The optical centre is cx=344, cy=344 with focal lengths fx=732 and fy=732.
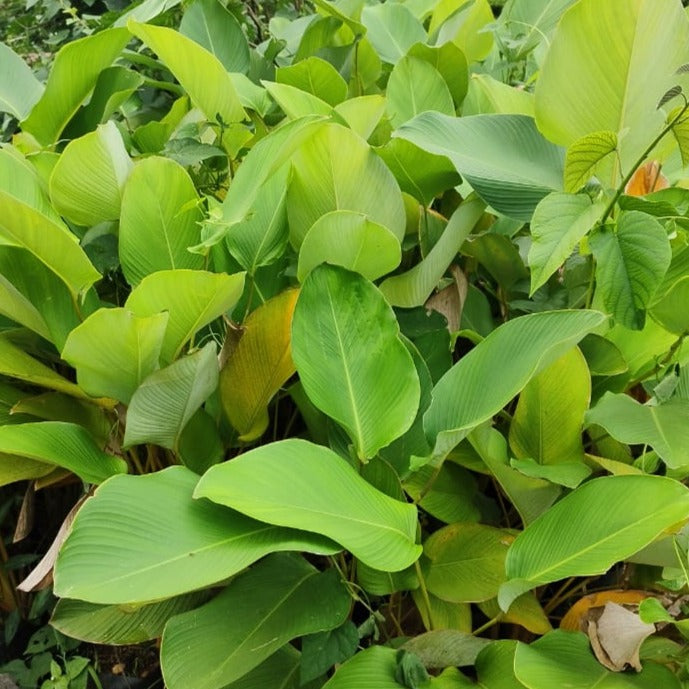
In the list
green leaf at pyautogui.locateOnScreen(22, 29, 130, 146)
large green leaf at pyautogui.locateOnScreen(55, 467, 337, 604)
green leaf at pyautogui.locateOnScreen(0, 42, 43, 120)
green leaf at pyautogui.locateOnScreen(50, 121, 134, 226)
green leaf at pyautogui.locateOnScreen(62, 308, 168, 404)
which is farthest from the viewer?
green leaf at pyautogui.locateOnScreen(0, 42, 43, 120)

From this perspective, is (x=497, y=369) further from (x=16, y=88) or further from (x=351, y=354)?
(x=16, y=88)

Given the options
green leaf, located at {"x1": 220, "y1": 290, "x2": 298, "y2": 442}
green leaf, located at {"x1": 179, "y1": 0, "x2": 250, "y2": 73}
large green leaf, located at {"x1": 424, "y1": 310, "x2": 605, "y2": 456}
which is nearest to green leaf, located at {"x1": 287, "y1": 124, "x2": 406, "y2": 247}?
green leaf, located at {"x1": 220, "y1": 290, "x2": 298, "y2": 442}

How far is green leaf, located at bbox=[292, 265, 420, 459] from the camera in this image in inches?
26.3

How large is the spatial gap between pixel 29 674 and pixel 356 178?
80 cm

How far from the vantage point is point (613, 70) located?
26.9 inches

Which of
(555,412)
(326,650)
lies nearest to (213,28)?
(555,412)

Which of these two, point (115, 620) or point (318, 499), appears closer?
point (318, 499)

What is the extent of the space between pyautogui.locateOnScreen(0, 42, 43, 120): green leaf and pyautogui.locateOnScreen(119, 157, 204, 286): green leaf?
475mm

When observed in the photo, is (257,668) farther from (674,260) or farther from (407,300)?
(674,260)

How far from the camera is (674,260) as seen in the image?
73 centimetres

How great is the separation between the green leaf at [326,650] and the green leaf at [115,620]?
0.16 metres

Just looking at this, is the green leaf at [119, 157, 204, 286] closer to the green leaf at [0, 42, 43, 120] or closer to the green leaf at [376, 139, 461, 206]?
the green leaf at [376, 139, 461, 206]

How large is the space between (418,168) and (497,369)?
30 cm

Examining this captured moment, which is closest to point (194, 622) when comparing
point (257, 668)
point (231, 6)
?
point (257, 668)
